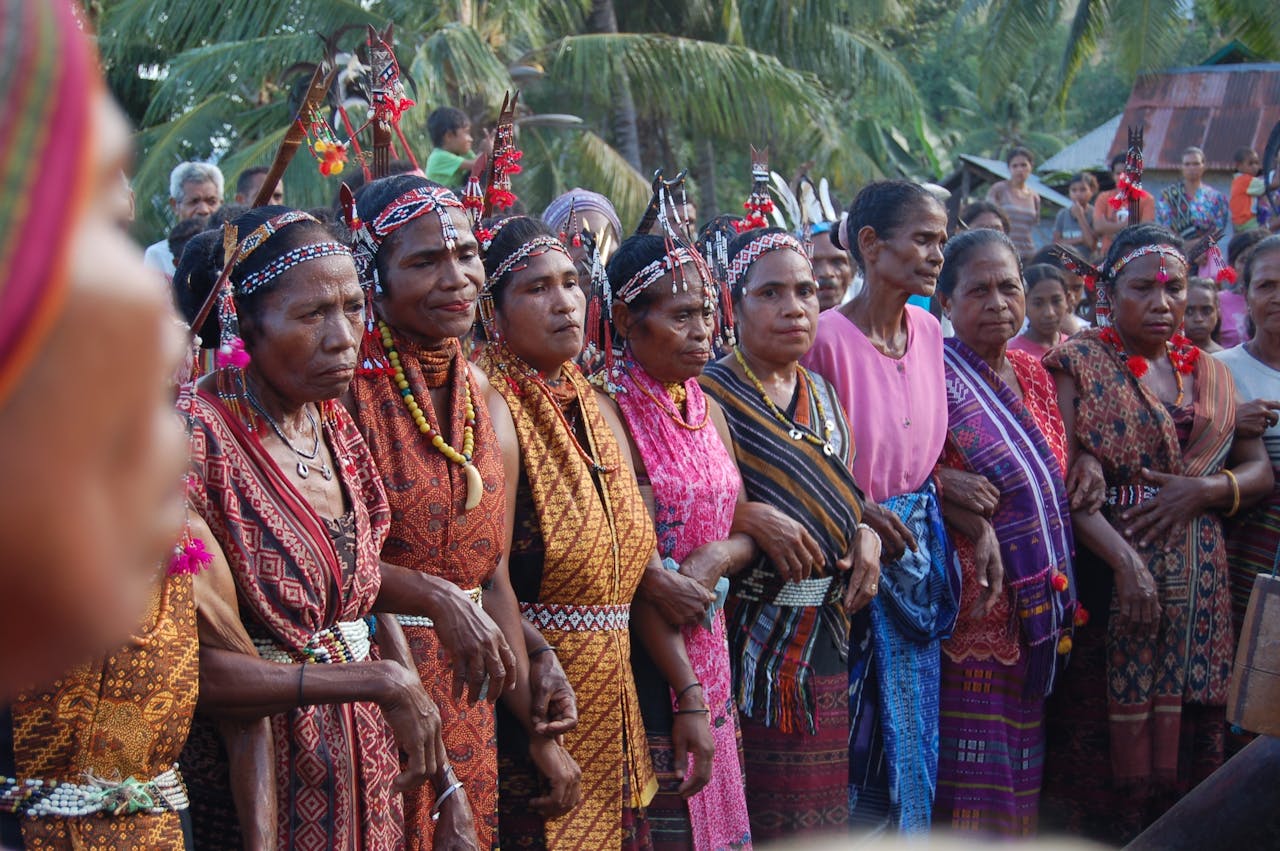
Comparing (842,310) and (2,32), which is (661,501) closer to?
(842,310)

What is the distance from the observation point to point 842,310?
5340 mm

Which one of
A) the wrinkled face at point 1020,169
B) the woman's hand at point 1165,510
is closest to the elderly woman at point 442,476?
the woman's hand at point 1165,510

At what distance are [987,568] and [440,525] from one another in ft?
7.73

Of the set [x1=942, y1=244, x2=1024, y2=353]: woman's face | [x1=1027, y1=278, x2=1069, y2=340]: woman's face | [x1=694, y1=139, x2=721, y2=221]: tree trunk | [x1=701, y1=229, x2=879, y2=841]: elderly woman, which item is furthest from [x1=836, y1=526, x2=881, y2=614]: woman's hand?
[x1=694, y1=139, x2=721, y2=221]: tree trunk

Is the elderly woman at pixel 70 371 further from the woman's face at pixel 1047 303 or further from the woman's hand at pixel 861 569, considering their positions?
the woman's face at pixel 1047 303

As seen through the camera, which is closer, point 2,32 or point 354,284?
point 2,32

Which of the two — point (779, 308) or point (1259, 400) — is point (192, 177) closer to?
point (779, 308)

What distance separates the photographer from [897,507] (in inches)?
198

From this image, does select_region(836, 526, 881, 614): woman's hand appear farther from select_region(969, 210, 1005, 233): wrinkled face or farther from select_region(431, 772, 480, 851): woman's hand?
select_region(969, 210, 1005, 233): wrinkled face

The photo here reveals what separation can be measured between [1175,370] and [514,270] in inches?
120

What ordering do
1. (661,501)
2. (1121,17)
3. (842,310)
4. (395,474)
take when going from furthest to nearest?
(1121,17), (842,310), (661,501), (395,474)

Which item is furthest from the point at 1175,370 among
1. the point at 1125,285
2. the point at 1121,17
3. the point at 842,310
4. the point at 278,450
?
the point at 1121,17

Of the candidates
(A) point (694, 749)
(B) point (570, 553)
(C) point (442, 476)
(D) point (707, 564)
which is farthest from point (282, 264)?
(A) point (694, 749)

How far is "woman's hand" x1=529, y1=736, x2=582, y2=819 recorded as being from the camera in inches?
149
